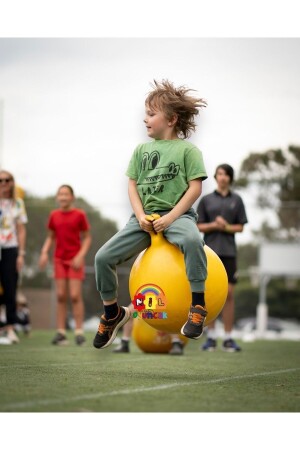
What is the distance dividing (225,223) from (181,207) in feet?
12.0

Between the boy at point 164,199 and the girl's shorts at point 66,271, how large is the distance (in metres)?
4.11

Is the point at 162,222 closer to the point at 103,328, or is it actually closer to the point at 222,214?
the point at 103,328

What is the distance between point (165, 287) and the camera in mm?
5949

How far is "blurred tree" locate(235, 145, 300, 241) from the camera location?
1745cm

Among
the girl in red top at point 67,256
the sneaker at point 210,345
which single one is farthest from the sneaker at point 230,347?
the girl in red top at point 67,256

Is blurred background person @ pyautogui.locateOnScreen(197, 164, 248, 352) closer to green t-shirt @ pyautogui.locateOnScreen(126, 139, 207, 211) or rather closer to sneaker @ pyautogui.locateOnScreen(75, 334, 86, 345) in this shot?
sneaker @ pyautogui.locateOnScreen(75, 334, 86, 345)

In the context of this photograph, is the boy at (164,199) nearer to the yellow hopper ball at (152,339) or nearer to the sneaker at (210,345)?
the yellow hopper ball at (152,339)

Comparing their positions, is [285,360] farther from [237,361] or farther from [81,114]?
[81,114]

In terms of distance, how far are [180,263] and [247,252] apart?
11.5 meters

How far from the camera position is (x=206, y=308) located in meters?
6.04

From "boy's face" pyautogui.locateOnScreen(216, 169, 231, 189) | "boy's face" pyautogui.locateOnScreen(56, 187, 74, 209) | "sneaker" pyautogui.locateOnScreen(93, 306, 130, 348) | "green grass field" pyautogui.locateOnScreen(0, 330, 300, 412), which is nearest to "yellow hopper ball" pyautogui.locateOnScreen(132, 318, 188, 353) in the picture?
"green grass field" pyautogui.locateOnScreen(0, 330, 300, 412)

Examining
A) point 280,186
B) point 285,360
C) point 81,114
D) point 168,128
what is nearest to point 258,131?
point 280,186

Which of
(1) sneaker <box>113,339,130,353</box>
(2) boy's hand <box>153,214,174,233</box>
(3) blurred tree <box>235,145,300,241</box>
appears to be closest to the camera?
(2) boy's hand <box>153,214,174,233</box>

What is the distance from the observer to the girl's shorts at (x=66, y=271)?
10.4 m
